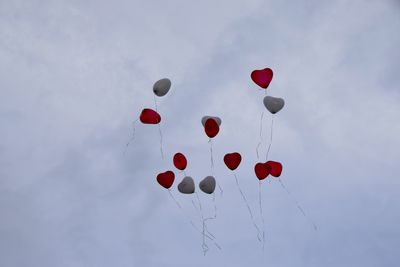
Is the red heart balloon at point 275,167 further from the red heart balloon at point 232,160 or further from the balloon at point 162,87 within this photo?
the balloon at point 162,87

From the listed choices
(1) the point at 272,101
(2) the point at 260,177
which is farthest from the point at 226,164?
(1) the point at 272,101

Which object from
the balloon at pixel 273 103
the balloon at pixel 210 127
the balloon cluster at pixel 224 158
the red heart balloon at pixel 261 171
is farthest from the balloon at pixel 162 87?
the red heart balloon at pixel 261 171

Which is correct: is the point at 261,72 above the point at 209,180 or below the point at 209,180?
above

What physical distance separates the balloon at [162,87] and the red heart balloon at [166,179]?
205 cm

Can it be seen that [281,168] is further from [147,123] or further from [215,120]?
[147,123]

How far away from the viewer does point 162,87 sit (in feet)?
44.6

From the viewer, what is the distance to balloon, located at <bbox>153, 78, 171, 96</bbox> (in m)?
13.5

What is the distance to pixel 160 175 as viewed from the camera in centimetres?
1448

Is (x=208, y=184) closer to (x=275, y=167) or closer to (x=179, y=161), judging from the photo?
(x=179, y=161)

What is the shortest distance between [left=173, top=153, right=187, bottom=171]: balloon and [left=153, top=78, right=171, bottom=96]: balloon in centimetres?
149

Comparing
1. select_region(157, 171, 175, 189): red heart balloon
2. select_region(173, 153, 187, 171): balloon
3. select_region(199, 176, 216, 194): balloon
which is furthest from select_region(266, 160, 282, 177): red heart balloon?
select_region(157, 171, 175, 189): red heart balloon

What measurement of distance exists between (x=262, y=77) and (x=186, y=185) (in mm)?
3185

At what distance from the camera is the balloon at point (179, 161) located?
45.8ft

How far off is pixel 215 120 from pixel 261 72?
1761 mm
